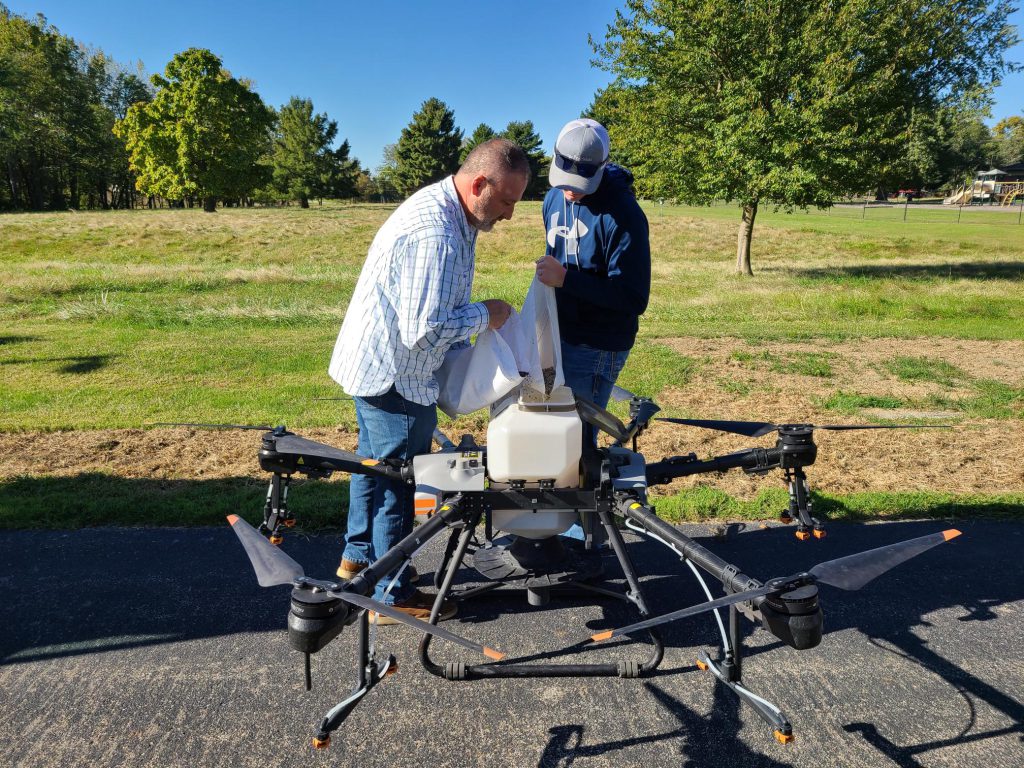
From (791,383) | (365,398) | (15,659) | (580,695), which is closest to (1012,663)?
(580,695)

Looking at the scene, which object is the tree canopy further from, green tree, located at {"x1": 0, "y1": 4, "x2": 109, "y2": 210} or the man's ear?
the man's ear

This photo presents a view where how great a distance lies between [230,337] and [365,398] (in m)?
8.99

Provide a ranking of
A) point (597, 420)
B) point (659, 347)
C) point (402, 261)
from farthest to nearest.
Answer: point (659, 347) < point (597, 420) < point (402, 261)

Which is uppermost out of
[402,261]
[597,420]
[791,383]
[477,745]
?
[402,261]

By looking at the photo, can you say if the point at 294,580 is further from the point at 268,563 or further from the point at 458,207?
the point at 458,207

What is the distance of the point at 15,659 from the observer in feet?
10.1

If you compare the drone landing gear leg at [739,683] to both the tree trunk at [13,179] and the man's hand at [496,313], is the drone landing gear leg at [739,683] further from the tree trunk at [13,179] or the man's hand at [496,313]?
the tree trunk at [13,179]

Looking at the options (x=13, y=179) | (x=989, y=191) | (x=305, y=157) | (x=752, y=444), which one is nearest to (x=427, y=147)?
(x=305, y=157)

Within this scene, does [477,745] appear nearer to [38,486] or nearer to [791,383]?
[38,486]

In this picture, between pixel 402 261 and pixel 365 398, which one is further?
pixel 365 398

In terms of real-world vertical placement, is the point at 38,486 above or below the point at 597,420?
below

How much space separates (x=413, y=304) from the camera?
2.78 metres

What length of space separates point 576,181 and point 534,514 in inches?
58.7

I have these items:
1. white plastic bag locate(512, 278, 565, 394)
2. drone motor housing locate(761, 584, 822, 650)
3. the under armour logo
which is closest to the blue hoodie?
the under armour logo
